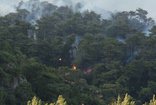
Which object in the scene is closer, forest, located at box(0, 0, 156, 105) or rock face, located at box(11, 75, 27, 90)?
rock face, located at box(11, 75, 27, 90)

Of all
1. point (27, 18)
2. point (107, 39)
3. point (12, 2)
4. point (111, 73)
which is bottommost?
point (111, 73)

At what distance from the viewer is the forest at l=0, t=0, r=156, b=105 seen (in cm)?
2559

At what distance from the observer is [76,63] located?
43.2m

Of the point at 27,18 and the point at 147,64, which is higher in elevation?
the point at 27,18

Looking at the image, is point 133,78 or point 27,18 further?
point 27,18

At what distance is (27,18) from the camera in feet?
216

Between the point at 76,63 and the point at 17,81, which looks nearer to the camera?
the point at 17,81

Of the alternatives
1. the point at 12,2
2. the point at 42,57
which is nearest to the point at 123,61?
the point at 42,57

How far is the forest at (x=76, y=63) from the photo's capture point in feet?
84.0

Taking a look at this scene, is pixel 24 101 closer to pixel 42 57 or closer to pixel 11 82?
pixel 11 82

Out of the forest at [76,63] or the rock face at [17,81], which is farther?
the forest at [76,63]

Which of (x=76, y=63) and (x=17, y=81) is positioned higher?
(x=76, y=63)

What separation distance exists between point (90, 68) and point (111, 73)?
6.66 metres

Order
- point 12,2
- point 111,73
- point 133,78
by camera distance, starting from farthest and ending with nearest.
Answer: point 12,2
point 133,78
point 111,73
